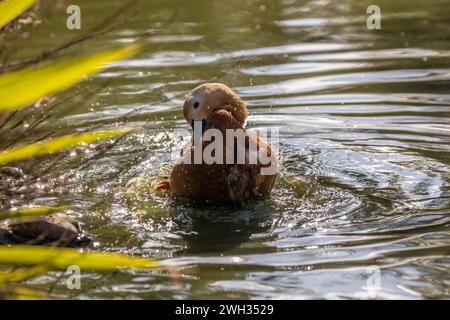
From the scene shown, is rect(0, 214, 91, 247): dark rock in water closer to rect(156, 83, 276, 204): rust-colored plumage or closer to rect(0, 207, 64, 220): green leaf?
rect(156, 83, 276, 204): rust-colored plumage

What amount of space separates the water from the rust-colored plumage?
10cm

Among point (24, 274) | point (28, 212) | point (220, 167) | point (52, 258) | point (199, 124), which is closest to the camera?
point (52, 258)

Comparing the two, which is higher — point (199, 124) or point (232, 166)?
point (199, 124)

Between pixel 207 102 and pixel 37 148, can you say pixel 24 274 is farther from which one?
pixel 207 102

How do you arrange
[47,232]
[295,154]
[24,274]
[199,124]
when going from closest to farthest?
[24,274]
[47,232]
[199,124]
[295,154]

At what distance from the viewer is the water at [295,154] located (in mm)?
4438

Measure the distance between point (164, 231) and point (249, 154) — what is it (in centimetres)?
72

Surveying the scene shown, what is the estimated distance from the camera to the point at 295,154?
264 inches

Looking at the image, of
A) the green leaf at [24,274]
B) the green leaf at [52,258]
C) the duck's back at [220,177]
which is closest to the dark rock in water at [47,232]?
the duck's back at [220,177]

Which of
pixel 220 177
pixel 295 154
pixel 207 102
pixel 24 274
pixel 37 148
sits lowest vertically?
pixel 24 274

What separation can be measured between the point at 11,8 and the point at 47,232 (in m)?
2.08

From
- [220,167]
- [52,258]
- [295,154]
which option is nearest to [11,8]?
[52,258]
